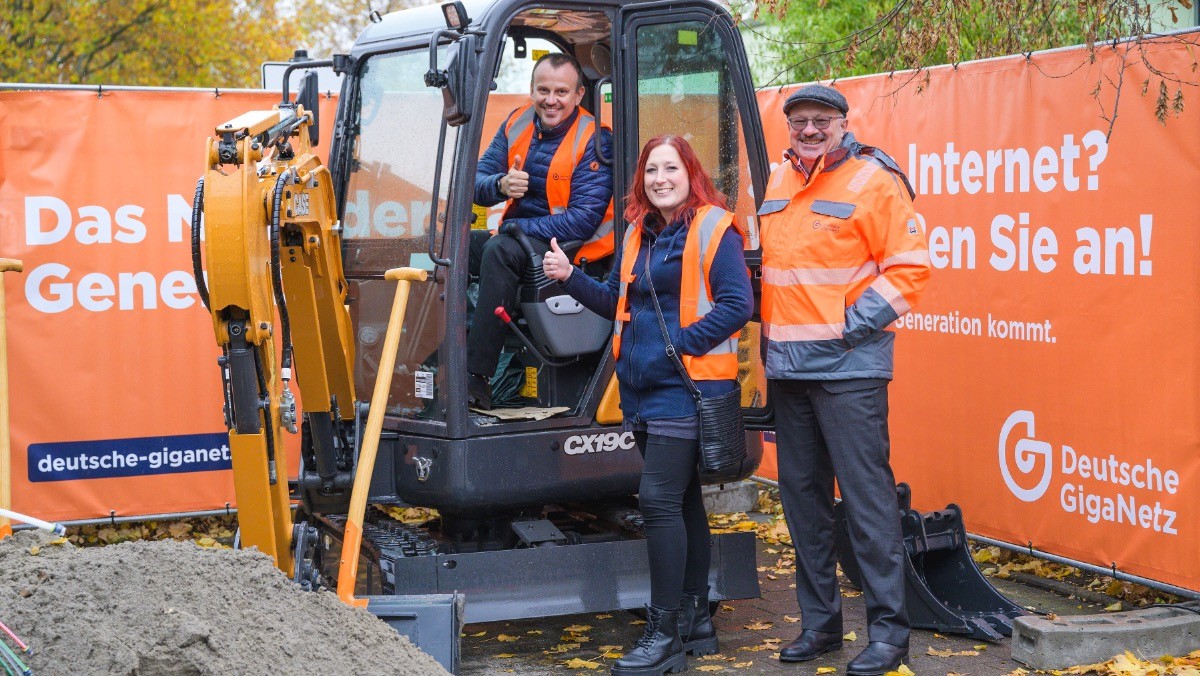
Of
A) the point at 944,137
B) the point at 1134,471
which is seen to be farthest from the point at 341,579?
the point at 944,137

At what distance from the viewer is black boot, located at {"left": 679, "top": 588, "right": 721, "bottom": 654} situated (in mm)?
5707

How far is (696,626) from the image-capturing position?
5.73 metres

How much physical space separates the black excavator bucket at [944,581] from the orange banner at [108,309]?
4.14 meters

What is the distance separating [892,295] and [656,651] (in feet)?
5.38

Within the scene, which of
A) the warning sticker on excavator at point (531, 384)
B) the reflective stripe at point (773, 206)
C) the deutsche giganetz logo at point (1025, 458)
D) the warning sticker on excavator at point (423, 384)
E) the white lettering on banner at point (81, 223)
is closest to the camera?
the reflective stripe at point (773, 206)

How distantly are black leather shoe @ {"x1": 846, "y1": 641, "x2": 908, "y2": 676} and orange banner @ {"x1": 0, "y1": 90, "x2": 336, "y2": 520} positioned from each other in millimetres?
4428

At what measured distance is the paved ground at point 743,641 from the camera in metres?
5.62

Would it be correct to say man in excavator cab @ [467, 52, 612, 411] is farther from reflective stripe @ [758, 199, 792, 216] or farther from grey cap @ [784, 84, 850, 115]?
grey cap @ [784, 84, 850, 115]

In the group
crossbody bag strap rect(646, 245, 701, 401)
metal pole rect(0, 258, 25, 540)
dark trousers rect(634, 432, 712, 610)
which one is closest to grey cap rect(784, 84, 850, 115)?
crossbody bag strap rect(646, 245, 701, 401)

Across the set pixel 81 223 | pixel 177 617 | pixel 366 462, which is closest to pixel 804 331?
pixel 366 462

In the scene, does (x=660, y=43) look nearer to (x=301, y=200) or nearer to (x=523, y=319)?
(x=523, y=319)

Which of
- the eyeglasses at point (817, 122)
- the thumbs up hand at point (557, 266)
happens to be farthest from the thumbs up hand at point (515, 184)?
the eyeglasses at point (817, 122)

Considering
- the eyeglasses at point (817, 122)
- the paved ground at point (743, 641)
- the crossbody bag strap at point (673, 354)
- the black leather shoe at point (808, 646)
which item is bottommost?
the paved ground at point (743, 641)

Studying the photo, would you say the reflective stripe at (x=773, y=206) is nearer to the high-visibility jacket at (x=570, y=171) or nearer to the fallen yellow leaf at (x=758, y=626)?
the high-visibility jacket at (x=570, y=171)
